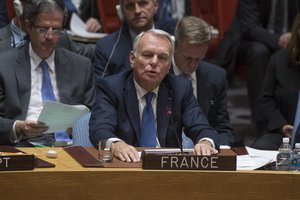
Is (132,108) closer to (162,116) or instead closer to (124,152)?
(162,116)

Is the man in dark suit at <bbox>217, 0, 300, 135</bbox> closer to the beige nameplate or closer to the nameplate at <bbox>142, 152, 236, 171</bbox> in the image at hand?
the nameplate at <bbox>142, 152, 236, 171</bbox>

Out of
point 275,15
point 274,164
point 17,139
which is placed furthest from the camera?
point 275,15

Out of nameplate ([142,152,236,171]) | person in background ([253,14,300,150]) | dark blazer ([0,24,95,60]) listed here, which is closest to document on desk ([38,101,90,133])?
→ dark blazer ([0,24,95,60])

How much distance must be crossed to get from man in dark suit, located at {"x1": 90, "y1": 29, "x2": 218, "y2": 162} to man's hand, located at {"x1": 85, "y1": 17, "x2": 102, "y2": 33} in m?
1.96

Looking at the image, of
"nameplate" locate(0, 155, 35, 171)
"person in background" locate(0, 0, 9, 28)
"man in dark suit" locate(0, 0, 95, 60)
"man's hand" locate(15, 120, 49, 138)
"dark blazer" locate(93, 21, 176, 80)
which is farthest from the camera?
"person in background" locate(0, 0, 9, 28)

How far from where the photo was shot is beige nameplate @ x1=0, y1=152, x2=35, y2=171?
314 cm

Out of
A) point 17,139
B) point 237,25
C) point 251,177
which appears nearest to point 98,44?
point 17,139

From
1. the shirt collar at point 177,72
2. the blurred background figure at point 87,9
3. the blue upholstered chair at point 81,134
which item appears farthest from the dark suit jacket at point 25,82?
the blurred background figure at point 87,9

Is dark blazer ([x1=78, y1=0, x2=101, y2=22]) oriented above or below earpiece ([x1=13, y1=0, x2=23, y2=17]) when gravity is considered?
below

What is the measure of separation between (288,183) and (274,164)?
0.87 feet

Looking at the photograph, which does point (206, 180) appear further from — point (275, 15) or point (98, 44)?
point (275, 15)

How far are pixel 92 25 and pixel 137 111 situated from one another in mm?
2121

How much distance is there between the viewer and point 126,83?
396cm

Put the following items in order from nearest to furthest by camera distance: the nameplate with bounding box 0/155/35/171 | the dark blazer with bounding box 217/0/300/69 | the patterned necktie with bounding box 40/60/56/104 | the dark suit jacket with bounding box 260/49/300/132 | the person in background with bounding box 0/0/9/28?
the nameplate with bounding box 0/155/35/171
the patterned necktie with bounding box 40/60/56/104
the dark suit jacket with bounding box 260/49/300/132
the person in background with bounding box 0/0/9/28
the dark blazer with bounding box 217/0/300/69
